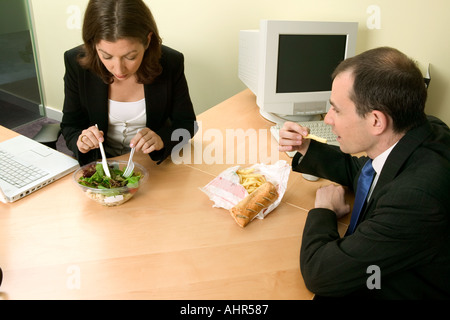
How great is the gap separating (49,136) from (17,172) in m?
0.36

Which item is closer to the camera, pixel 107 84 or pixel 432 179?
pixel 432 179

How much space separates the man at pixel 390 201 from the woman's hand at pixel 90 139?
80 centimetres

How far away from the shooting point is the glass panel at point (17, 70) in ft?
11.2

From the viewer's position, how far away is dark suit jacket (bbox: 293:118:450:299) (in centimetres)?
90

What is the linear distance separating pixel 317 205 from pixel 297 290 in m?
0.35

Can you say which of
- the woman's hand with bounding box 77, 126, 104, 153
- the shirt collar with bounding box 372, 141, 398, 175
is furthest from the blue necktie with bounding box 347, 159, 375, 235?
the woman's hand with bounding box 77, 126, 104, 153

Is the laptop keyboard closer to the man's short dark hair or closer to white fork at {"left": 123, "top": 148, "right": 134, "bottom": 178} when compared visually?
white fork at {"left": 123, "top": 148, "right": 134, "bottom": 178}

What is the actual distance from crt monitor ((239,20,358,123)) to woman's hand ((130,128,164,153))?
2.21 ft

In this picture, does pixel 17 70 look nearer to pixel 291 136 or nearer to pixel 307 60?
pixel 307 60

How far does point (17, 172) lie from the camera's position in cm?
140

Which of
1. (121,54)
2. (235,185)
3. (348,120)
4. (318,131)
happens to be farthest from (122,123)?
(348,120)
